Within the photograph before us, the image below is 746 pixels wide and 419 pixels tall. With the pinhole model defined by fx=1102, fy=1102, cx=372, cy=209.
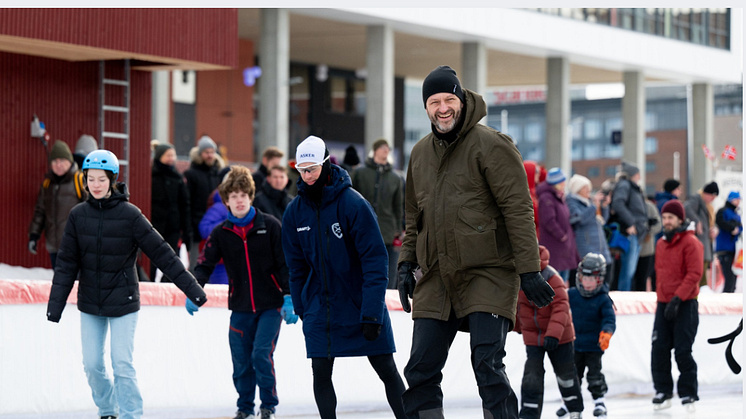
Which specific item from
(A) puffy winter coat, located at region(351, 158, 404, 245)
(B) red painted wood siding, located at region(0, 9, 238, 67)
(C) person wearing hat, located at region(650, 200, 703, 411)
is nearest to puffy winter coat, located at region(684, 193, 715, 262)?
(A) puffy winter coat, located at region(351, 158, 404, 245)

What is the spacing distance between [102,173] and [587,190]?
7974 mm

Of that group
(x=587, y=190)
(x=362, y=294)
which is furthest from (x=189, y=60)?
(x=362, y=294)

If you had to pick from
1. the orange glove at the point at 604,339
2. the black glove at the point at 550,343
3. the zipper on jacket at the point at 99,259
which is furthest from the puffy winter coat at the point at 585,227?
the zipper on jacket at the point at 99,259

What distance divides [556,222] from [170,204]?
175 inches

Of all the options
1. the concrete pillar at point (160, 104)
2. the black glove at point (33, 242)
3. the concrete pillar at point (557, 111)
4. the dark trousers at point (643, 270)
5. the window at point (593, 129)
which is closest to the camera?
the black glove at point (33, 242)

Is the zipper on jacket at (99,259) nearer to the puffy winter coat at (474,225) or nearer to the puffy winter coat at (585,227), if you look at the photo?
the puffy winter coat at (474,225)

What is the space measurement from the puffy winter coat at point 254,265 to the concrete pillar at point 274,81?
718 inches

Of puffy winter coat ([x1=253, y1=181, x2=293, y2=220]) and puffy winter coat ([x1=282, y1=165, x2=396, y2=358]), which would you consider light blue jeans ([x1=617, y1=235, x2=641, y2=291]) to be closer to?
puffy winter coat ([x1=253, y1=181, x2=293, y2=220])

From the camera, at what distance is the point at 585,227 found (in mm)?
13578

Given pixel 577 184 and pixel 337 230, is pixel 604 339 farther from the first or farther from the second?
pixel 577 184

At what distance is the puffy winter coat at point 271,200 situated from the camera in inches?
424

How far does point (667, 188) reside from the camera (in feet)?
53.7

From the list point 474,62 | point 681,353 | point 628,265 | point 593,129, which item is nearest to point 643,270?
point 628,265

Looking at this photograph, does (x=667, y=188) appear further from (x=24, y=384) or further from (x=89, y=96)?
(x=24, y=384)
